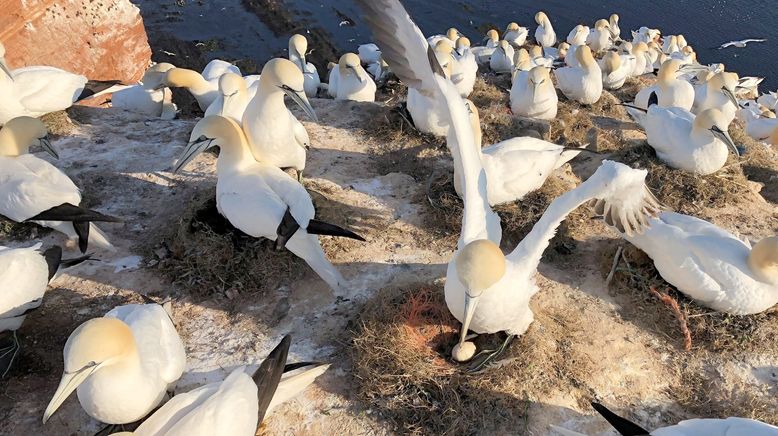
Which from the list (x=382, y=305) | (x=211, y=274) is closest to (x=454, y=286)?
(x=382, y=305)

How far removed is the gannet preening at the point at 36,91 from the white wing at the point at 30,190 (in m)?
1.45

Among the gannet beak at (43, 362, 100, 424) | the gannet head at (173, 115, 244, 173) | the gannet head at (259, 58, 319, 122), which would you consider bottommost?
the gannet beak at (43, 362, 100, 424)

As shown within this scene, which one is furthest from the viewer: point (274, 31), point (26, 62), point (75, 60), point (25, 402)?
point (274, 31)

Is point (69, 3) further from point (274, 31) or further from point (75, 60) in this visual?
point (274, 31)

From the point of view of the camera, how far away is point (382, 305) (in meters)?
4.05

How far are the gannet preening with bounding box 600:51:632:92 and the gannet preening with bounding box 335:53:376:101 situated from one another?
13.7 feet

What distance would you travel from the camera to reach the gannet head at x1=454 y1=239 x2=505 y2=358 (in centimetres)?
327

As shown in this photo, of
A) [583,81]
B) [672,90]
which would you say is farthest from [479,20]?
[672,90]

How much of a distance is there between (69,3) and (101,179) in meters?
5.08

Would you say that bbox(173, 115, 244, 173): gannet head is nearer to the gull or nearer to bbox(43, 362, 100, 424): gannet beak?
bbox(43, 362, 100, 424): gannet beak

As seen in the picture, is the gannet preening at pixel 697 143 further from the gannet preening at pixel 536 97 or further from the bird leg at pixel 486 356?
the bird leg at pixel 486 356

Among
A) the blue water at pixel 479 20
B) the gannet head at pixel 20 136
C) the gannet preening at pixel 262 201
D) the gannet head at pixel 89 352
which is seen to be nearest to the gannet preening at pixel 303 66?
the blue water at pixel 479 20

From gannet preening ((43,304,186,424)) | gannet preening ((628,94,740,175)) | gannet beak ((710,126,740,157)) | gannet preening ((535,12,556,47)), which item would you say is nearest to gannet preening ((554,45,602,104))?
gannet preening ((628,94,740,175))

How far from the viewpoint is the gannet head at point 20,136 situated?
4.97m
